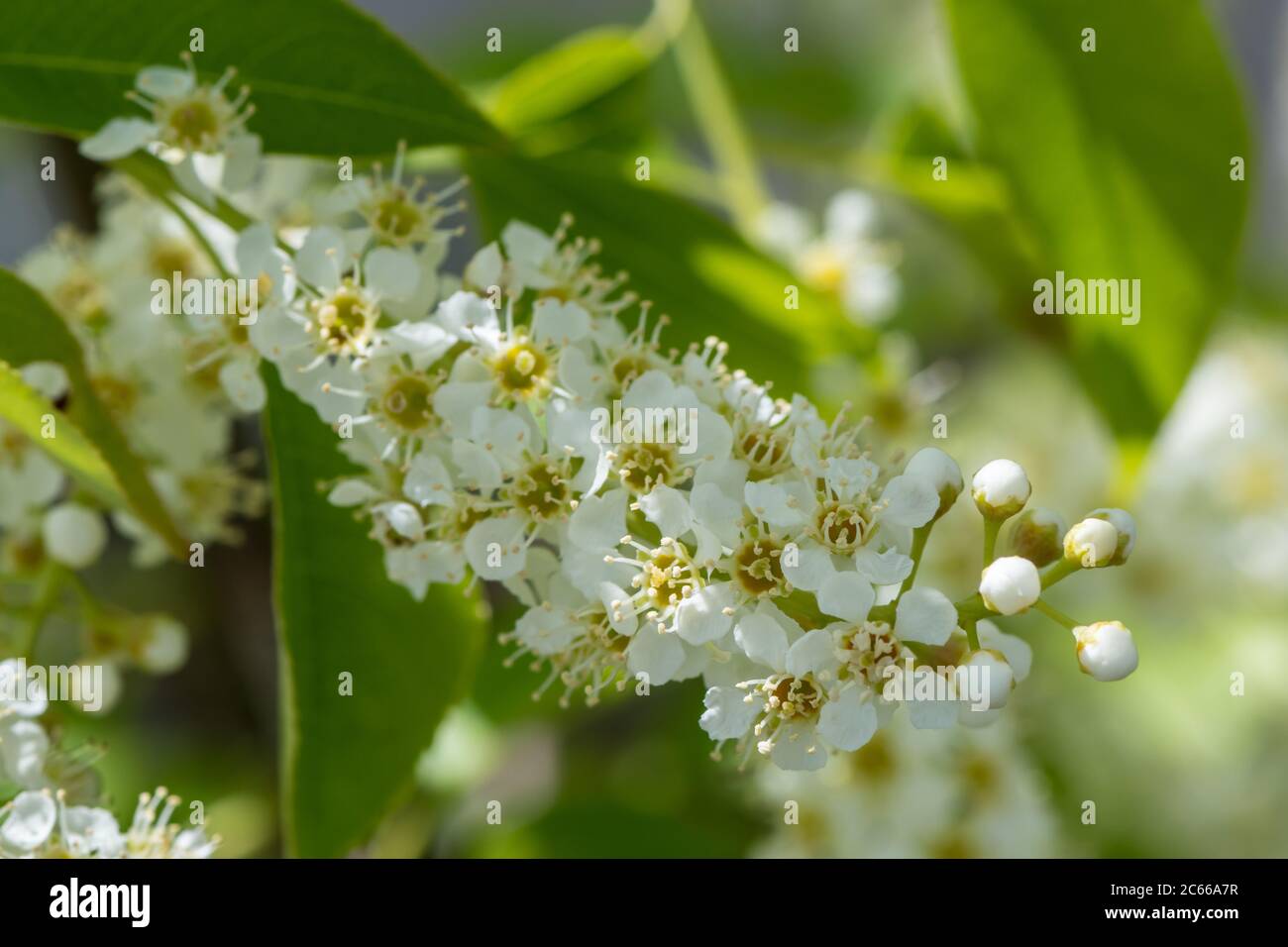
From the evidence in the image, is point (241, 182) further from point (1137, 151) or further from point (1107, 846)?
point (1107, 846)

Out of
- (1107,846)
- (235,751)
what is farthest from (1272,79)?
(235,751)

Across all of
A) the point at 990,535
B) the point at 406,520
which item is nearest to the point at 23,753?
the point at 406,520

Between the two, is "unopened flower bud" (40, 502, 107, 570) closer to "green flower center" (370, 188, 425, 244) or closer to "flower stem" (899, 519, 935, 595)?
"green flower center" (370, 188, 425, 244)

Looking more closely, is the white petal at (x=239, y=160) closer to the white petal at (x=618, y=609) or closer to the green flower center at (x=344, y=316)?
the green flower center at (x=344, y=316)

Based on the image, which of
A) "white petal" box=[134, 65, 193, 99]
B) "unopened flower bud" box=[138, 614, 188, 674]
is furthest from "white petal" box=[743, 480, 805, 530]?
"unopened flower bud" box=[138, 614, 188, 674]

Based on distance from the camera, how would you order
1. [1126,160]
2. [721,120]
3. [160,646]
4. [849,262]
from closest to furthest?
1. [160,646]
2. [1126,160]
3. [721,120]
4. [849,262]

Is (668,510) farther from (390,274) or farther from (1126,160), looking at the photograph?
(1126,160)
